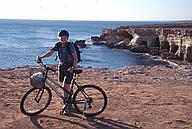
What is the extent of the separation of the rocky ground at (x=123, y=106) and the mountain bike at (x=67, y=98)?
147 mm

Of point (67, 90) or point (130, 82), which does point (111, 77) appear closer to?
point (130, 82)

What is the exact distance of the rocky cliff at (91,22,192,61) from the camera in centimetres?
4244

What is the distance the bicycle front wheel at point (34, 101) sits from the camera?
7.54 m

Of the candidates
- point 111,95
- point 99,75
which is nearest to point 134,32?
point 99,75

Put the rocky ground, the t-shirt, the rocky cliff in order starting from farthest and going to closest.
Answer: the rocky cliff, the t-shirt, the rocky ground

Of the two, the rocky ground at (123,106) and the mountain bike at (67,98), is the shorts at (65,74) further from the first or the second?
the rocky ground at (123,106)


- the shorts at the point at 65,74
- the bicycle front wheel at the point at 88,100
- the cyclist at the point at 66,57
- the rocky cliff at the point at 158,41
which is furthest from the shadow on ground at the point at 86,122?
the rocky cliff at the point at 158,41

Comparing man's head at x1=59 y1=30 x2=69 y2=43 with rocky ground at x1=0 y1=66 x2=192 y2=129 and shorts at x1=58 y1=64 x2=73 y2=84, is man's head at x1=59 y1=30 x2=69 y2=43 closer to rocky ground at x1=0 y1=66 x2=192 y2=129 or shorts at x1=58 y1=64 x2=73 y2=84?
shorts at x1=58 y1=64 x2=73 y2=84

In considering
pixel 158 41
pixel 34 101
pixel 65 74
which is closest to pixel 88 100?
pixel 65 74

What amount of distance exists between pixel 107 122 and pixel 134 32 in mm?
51058

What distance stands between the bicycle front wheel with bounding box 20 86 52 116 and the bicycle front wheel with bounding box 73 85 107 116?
604mm

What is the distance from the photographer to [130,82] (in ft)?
41.8

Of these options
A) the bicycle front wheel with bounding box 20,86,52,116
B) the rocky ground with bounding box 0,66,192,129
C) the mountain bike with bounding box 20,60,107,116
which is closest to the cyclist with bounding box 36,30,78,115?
the mountain bike with bounding box 20,60,107,116

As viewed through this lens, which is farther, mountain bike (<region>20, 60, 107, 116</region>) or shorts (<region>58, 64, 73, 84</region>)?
shorts (<region>58, 64, 73, 84</region>)
